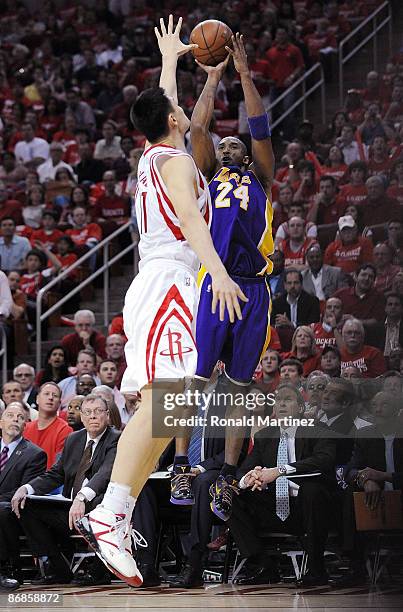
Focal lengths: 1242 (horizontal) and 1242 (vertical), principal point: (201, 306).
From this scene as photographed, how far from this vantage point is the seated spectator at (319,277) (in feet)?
32.8

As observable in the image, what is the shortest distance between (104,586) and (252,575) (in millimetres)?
857

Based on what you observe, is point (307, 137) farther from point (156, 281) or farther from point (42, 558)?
point (156, 281)

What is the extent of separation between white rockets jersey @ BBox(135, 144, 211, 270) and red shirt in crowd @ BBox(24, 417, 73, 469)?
323 cm

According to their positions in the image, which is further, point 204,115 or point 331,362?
point 331,362

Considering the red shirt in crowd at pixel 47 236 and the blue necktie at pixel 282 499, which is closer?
the blue necktie at pixel 282 499

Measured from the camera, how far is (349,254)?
10.3 meters

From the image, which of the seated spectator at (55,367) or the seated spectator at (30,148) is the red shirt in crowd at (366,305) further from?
the seated spectator at (30,148)

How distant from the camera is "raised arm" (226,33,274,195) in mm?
6277

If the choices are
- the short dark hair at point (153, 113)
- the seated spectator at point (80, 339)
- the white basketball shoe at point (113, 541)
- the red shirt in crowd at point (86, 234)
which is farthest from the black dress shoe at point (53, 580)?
the red shirt in crowd at point (86, 234)

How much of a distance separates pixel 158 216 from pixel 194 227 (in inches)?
17.7

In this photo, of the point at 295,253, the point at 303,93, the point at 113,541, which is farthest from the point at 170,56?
the point at 303,93

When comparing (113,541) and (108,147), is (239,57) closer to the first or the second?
(113,541)

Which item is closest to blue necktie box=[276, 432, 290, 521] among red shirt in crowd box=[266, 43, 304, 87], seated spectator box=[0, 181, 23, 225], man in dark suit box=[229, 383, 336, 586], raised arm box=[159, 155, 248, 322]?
man in dark suit box=[229, 383, 336, 586]

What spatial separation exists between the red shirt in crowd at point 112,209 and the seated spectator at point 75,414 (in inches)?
185
